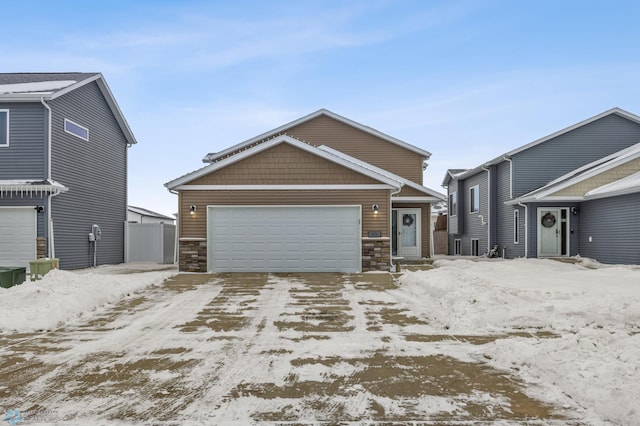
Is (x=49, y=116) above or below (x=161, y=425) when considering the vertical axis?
above

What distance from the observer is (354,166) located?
13.6m

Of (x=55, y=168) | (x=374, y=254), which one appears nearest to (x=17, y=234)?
(x=55, y=168)

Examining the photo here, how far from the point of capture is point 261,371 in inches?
180

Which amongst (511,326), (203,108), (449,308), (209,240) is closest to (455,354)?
(511,326)

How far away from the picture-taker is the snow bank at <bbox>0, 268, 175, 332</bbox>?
6578mm

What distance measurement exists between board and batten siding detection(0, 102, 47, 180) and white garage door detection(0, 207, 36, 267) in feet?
3.81

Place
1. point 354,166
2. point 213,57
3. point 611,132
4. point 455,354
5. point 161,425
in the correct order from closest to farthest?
point 161,425 → point 455,354 → point 354,166 → point 611,132 → point 213,57

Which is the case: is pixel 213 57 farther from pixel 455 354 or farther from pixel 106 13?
pixel 455 354

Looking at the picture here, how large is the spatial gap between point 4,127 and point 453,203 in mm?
21808

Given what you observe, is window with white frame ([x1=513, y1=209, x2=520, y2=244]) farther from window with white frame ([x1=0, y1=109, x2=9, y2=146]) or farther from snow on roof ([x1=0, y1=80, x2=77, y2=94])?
window with white frame ([x1=0, y1=109, x2=9, y2=146])

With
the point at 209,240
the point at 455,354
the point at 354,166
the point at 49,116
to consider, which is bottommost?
the point at 455,354

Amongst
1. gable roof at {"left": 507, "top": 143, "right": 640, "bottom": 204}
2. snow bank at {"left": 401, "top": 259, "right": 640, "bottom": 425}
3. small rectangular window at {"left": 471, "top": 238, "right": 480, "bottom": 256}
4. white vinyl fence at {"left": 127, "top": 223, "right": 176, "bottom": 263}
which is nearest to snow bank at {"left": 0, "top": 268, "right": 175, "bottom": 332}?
snow bank at {"left": 401, "top": 259, "right": 640, "bottom": 425}

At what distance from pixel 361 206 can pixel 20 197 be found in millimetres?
10950

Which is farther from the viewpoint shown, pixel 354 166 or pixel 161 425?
pixel 354 166
